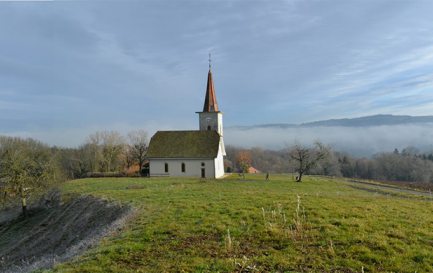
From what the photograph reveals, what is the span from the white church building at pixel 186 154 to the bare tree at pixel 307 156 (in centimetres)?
1299

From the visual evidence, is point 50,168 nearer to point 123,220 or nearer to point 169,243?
point 123,220

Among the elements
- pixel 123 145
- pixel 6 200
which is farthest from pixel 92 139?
pixel 6 200

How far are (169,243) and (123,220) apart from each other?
4.83m

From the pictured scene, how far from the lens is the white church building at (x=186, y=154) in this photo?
169ft

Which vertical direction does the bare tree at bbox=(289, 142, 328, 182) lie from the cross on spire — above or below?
below

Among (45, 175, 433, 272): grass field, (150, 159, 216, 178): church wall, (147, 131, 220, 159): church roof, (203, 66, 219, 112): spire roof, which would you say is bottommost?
(45, 175, 433, 272): grass field

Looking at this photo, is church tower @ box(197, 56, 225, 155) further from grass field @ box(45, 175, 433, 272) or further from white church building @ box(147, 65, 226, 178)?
grass field @ box(45, 175, 433, 272)

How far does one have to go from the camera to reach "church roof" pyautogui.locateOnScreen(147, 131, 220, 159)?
52031 mm

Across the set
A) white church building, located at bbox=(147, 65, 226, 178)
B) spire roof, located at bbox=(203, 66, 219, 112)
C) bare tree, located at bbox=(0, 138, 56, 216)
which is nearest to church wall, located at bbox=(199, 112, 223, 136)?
spire roof, located at bbox=(203, 66, 219, 112)

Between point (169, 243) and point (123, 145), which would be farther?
point (123, 145)

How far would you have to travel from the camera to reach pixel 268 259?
334 inches

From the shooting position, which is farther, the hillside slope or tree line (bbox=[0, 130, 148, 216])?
tree line (bbox=[0, 130, 148, 216])

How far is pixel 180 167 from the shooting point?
5238cm

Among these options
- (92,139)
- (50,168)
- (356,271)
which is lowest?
(356,271)
